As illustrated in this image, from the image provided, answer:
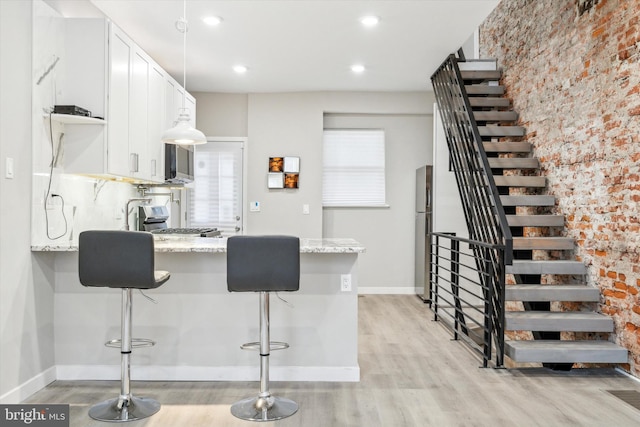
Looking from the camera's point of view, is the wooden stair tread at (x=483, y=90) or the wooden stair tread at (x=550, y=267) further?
the wooden stair tread at (x=483, y=90)

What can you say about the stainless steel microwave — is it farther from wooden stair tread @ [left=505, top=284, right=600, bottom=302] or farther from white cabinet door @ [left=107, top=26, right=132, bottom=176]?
wooden stair tread @ [left=505, top=284, right=600, bottom=302]

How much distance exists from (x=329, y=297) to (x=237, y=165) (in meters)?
3.78

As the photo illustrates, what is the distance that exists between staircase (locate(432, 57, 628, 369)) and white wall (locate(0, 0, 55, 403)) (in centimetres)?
312

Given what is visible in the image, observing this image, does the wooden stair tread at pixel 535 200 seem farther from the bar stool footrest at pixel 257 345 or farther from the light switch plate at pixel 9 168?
the light switch plate at pixel 9 168

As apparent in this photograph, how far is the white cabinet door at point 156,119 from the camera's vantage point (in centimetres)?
426

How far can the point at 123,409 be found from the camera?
2650 mm

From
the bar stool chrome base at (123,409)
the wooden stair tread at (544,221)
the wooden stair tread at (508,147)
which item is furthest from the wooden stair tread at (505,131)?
the bar stool chrome base at (123,409)

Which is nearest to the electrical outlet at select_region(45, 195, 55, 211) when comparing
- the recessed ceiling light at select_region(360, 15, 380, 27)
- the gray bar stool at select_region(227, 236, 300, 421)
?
the gray bar stool at select_region(227, 236, 300, 421)

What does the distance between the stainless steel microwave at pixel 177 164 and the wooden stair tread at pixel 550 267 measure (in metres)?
3.19

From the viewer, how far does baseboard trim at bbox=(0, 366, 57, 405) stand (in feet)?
8.85

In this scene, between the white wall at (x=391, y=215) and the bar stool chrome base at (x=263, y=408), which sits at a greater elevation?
the white wall at (x=391, y=215)

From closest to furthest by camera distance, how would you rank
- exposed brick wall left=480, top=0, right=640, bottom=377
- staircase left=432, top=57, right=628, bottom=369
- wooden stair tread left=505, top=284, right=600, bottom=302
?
exposed brick wall left=480, top=0, right=640, bottom=377 < staircase left=432, top=57, right=628, bottom=369 < wooden stair tread left=505, top=284, right=600, bottom=302

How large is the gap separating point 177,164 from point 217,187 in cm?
180

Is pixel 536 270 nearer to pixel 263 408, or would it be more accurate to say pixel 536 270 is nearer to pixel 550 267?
pixel 550 267
